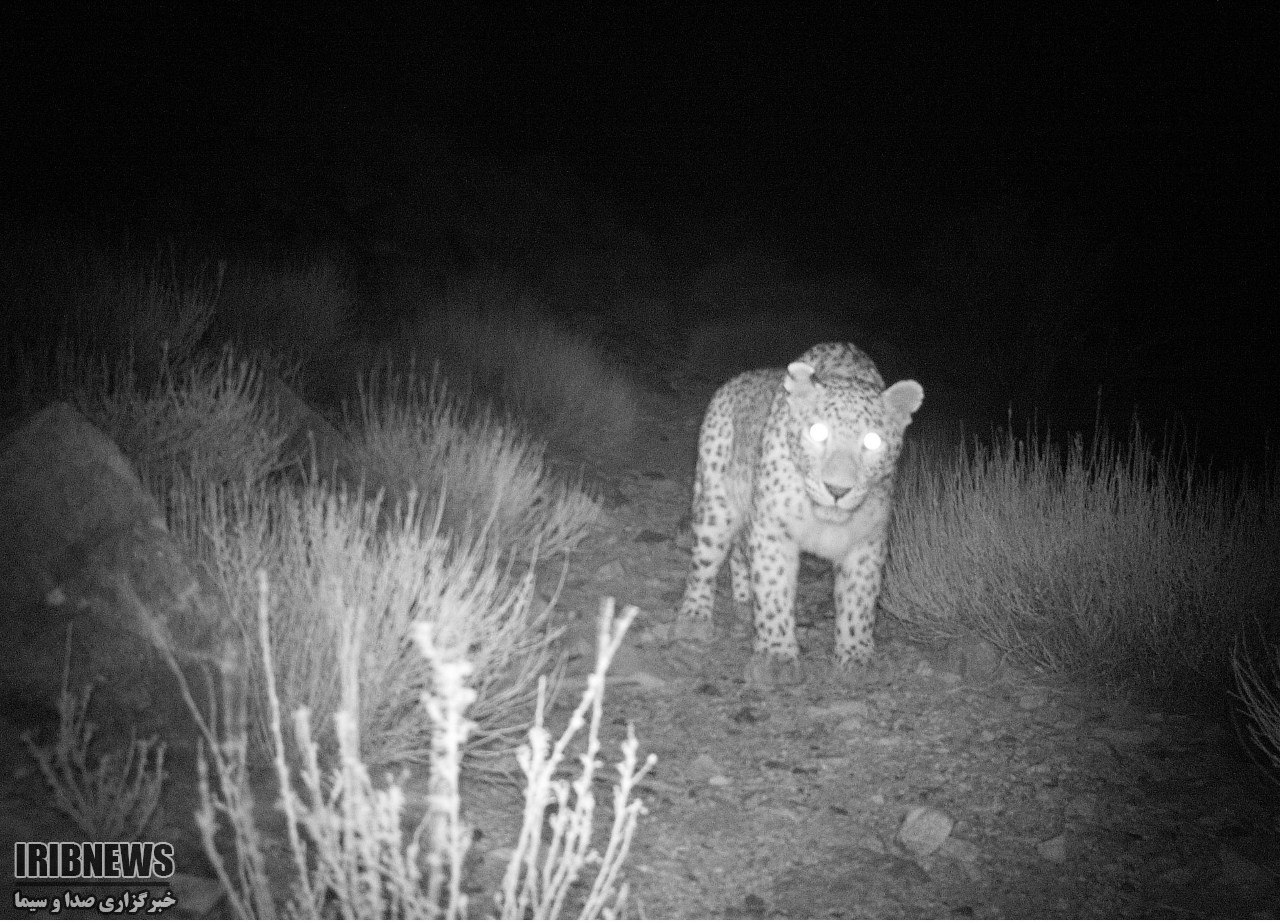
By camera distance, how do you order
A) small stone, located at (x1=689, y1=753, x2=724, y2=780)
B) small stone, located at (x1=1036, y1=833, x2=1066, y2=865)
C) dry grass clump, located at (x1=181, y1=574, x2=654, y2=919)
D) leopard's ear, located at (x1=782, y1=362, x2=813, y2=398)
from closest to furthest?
dry grass clump, located at (x1=181, y1=574, x2=654, y2=919) < small stone, located at (x1=1036, y1=833, x2=1066, y2=865) < small stone, located at (x1=689, y1=753, x2=724, y2=780) < leopard's ear, located at (x1=782, y1=362, x2=813, y2=398)

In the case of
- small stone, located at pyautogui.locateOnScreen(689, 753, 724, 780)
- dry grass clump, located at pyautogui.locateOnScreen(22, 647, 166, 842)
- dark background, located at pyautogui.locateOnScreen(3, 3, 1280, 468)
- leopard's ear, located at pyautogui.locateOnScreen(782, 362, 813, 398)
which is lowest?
small stone, located at pyautogui.locateOnScreen(689, 753, 724, 780)

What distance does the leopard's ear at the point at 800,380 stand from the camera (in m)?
4.71

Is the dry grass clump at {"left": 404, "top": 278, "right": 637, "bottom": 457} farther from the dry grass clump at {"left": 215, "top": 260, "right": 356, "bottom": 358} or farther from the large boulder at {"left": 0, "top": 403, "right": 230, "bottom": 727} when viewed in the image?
the large boulder at {"left": 0, "top": 403, "right": 230, "bottom": 727}

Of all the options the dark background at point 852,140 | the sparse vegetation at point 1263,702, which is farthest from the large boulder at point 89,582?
the dark background at point 852,140

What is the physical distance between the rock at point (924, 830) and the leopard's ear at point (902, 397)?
1.75 meters

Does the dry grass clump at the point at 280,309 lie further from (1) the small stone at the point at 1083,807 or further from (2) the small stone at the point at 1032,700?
(1) the small stone at the point at 1083,807

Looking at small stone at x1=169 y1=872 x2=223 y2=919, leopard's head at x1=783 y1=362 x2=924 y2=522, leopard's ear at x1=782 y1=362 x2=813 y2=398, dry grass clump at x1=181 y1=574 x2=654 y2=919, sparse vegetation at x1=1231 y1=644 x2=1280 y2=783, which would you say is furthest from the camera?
leopard's ear at x1=782 y1=362 x2=813 y2=398

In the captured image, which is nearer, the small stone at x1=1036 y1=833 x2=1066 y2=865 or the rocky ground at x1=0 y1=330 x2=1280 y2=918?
the rocky ground at x1=0 y1=330 x2=1280 y2=918

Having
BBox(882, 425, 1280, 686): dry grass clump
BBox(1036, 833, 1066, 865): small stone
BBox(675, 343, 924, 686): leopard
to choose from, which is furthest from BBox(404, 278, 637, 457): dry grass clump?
BBox(1036, 833, 1066, 865): small stone

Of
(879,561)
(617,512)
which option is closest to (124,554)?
(879,561)

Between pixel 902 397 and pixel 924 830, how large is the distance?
6.27ft

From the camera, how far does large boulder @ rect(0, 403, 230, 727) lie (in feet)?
10.9

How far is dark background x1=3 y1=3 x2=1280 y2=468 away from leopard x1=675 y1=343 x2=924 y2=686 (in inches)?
224

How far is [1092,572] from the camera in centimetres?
481
